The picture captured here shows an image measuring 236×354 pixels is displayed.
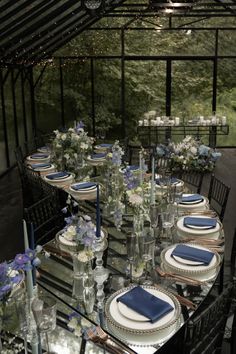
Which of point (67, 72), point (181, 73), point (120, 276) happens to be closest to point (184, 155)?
point (181, 73)

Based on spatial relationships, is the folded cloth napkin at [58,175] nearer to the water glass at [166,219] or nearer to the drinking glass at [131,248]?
the water glass at [166,219]

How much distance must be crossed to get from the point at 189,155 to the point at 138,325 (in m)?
5.05

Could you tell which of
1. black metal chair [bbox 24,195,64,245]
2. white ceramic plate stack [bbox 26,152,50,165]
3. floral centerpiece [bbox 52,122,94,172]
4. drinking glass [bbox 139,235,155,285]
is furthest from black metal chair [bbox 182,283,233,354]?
white ceramic plate stack [bbox 26,152,50,165]

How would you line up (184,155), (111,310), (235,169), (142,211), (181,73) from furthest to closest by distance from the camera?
(181,73)
(235,169)
(184,155)
(142,211)
(111,310)

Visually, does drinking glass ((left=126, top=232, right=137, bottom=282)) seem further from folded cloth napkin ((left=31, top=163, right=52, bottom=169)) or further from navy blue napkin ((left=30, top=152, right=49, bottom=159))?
navy blue napkin ((left=30, top=152, right=49, bottom=159))

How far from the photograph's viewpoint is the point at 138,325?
6.72 ft

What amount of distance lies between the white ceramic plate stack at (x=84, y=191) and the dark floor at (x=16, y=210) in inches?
47.6

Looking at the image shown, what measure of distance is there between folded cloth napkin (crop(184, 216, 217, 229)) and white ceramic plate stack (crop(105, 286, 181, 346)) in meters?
1.00

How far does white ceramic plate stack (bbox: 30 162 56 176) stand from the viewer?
16.4 feet

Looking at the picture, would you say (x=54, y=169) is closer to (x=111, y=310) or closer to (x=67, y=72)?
(x=111, y=310)

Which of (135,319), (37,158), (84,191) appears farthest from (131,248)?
(37,158)

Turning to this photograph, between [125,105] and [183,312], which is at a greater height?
[125,105]

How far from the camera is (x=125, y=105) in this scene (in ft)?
35.5

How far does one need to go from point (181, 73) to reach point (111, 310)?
28.7ft
